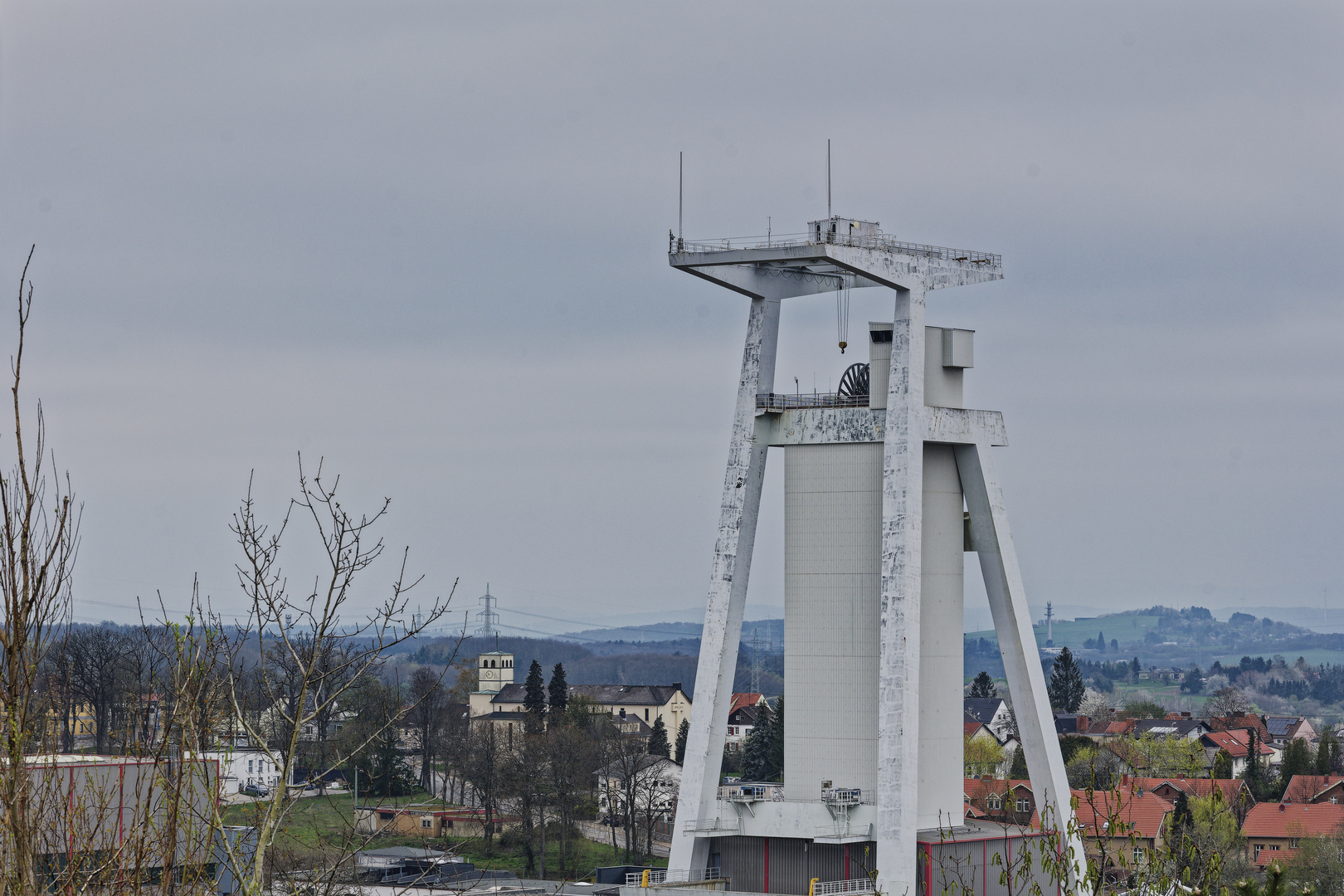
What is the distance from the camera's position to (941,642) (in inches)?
1581

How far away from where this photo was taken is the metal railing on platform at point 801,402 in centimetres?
4066

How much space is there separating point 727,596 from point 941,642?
5.14 meters

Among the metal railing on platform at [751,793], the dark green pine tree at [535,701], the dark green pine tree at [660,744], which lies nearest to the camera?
the metal railing on platform at [751,793]

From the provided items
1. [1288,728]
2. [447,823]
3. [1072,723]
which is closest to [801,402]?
[447,823]

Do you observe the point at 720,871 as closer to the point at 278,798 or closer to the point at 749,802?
the point at 749,802

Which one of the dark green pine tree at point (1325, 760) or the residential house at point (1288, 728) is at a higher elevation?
the residential house at point (1288, 728)

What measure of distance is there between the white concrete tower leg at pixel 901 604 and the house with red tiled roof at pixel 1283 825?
4439 cm

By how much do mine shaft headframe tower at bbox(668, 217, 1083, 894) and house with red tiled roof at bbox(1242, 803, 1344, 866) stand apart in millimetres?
39792

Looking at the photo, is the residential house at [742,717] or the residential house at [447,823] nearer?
the residential house at [447,823]

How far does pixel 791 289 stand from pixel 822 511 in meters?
5.40

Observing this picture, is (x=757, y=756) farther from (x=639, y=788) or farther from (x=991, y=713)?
(x=991, y=713)

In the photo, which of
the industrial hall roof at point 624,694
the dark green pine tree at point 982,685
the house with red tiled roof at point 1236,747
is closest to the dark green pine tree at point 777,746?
the house with red tiled roof at point 1236,747

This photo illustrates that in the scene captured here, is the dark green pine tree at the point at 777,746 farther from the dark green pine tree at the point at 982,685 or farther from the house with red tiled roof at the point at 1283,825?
the dark green pine tree at the point at 982,685

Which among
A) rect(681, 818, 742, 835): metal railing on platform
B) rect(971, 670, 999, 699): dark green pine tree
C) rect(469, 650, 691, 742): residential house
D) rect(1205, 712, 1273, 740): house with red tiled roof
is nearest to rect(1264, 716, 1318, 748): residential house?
rect(1205, 712, 1273, 740): house with red tiled roof
